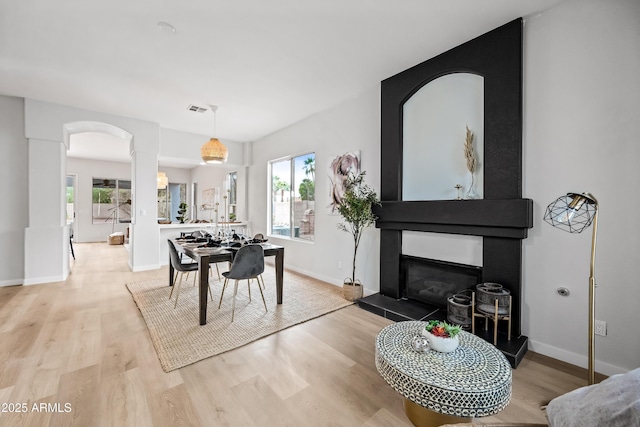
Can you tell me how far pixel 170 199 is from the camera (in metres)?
10.5

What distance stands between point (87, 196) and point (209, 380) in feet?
Result: 32.9

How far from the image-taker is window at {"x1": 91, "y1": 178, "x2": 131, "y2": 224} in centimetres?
919

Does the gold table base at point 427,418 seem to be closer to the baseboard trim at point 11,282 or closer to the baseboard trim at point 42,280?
the baseboard trim at point 42,280

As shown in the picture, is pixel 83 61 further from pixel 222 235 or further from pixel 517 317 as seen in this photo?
pixel 517 317

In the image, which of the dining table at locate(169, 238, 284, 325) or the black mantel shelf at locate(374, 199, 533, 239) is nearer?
the black mantel shelf at locate(374, 199, 533, 239)

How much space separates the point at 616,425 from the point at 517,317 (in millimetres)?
1902

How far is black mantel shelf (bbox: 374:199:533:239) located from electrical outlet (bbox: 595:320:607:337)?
2.52 feet

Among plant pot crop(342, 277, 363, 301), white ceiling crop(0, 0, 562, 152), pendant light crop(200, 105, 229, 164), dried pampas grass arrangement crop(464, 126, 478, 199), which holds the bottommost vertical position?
plant pot crop(342, 277, 363, 301)

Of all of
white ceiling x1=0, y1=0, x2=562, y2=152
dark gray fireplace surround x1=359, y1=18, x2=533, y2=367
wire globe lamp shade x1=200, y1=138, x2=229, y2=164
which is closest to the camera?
white ceiling x1=0, y1=0, x2=562, y2=152

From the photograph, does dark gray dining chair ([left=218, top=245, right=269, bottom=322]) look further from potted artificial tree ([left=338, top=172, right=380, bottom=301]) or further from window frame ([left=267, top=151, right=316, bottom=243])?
window frame ([left=267, top=151, right=316, bottom=243])

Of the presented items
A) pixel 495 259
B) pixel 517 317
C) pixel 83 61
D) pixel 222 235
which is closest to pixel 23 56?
pixel 83 61

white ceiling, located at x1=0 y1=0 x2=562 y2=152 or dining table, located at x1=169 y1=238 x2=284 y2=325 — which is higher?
white ceiling, located at x1=0 y1=0 x2=562 y2=152

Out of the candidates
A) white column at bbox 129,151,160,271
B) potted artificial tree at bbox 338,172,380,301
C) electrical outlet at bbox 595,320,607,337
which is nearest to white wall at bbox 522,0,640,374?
electrical outlet at bbox 595,320,607,337

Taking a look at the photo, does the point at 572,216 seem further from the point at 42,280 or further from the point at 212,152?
the point at 42,280
